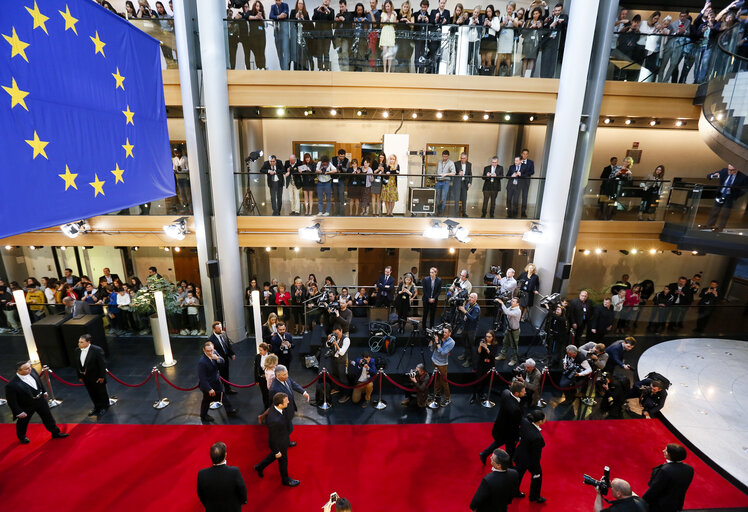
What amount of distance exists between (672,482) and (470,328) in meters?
4.62

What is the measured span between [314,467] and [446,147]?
11.2m

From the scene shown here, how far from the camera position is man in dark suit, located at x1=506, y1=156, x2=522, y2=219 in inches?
417

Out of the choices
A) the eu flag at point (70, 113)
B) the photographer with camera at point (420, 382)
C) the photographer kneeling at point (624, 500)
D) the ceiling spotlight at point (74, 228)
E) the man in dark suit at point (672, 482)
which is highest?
the eu flag at point (70, 113)

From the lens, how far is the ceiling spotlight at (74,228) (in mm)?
10203

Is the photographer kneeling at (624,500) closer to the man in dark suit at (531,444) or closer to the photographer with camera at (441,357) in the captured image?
the man in dark suit at (531,444)

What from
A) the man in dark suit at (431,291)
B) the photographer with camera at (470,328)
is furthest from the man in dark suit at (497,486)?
the man in dark suit at (431,291)

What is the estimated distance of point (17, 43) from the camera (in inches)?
141

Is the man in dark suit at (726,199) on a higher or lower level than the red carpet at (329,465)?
higher

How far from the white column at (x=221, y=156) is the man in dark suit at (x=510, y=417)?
780cm

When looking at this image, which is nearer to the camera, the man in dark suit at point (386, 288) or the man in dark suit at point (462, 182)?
the man in dark suit at point (386, 288)

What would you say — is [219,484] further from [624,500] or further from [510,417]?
[624,500]

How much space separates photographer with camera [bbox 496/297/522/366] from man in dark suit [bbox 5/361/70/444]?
9.38m

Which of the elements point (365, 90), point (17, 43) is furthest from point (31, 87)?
point (365, 90)

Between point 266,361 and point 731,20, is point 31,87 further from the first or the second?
point 731,20
